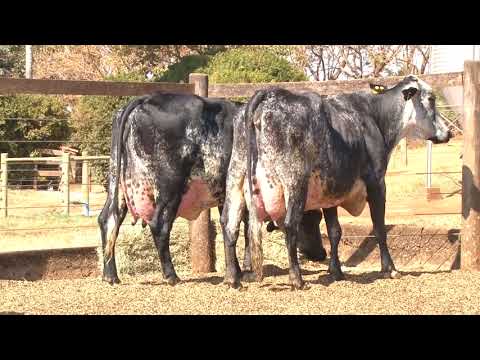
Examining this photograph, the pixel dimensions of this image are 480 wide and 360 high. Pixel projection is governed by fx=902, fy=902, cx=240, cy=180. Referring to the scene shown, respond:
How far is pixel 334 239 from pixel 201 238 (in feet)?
5.66

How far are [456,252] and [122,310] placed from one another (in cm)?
470

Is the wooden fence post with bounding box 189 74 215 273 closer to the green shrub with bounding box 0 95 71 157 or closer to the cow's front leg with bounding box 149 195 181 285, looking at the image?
the cow's front leg with bounding box 149 195 181 285

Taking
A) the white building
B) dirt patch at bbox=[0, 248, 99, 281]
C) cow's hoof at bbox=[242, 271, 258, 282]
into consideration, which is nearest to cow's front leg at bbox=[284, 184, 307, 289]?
cow's hoof at bbox=[242, 271, 258, 282]

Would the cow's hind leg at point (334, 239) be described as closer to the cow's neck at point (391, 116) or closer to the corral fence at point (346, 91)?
the cow's neck at point (391, 116)

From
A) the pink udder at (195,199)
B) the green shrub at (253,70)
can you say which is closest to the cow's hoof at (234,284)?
the pink udder at (195,199)

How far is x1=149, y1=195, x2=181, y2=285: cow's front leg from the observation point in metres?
8.97

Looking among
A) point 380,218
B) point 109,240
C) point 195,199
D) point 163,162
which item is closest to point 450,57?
point 380,218

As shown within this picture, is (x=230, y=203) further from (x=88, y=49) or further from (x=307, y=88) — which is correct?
(x=88, y=49)

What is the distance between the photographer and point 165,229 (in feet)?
29.5

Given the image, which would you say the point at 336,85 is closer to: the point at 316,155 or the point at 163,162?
the point at 316,155

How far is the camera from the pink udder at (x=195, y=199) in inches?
358

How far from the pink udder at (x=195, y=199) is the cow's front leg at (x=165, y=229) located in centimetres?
16

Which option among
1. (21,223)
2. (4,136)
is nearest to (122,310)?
(21,223)

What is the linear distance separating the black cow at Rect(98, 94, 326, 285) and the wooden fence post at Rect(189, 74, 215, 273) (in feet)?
4.00
